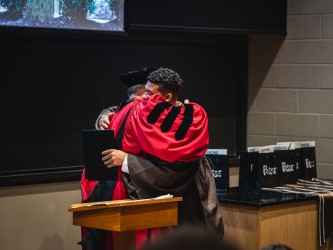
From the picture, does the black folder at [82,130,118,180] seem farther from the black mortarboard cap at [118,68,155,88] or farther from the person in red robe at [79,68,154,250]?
the black mortarboard cap at [118,68,155,88]

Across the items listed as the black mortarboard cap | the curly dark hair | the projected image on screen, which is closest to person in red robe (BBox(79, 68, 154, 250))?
the black mortarboard cap

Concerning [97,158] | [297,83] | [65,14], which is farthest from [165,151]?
[297,83]

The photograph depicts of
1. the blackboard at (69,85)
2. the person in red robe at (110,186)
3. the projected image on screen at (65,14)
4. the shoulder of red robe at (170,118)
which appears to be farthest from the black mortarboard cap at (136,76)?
the blackboard at (69,85)

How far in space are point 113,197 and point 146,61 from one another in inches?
62.0

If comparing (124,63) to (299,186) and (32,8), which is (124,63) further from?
(299,186)

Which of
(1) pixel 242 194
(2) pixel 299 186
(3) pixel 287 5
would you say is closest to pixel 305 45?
(3) pixel 287 5

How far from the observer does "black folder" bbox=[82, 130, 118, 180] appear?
3.25 metres

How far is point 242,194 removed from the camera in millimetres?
4188

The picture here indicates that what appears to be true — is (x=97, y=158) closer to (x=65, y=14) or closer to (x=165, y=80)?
(x=165, y=80)

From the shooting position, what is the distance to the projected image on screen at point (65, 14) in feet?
13.1

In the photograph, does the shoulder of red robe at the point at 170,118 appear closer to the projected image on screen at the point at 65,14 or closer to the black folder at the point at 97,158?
the black folder at the point at 97,158

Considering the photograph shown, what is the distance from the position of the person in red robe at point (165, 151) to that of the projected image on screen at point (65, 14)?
962 mm

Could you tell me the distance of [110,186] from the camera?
345 centimetres

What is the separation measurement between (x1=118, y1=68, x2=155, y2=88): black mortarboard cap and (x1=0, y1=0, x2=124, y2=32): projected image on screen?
77 cm
